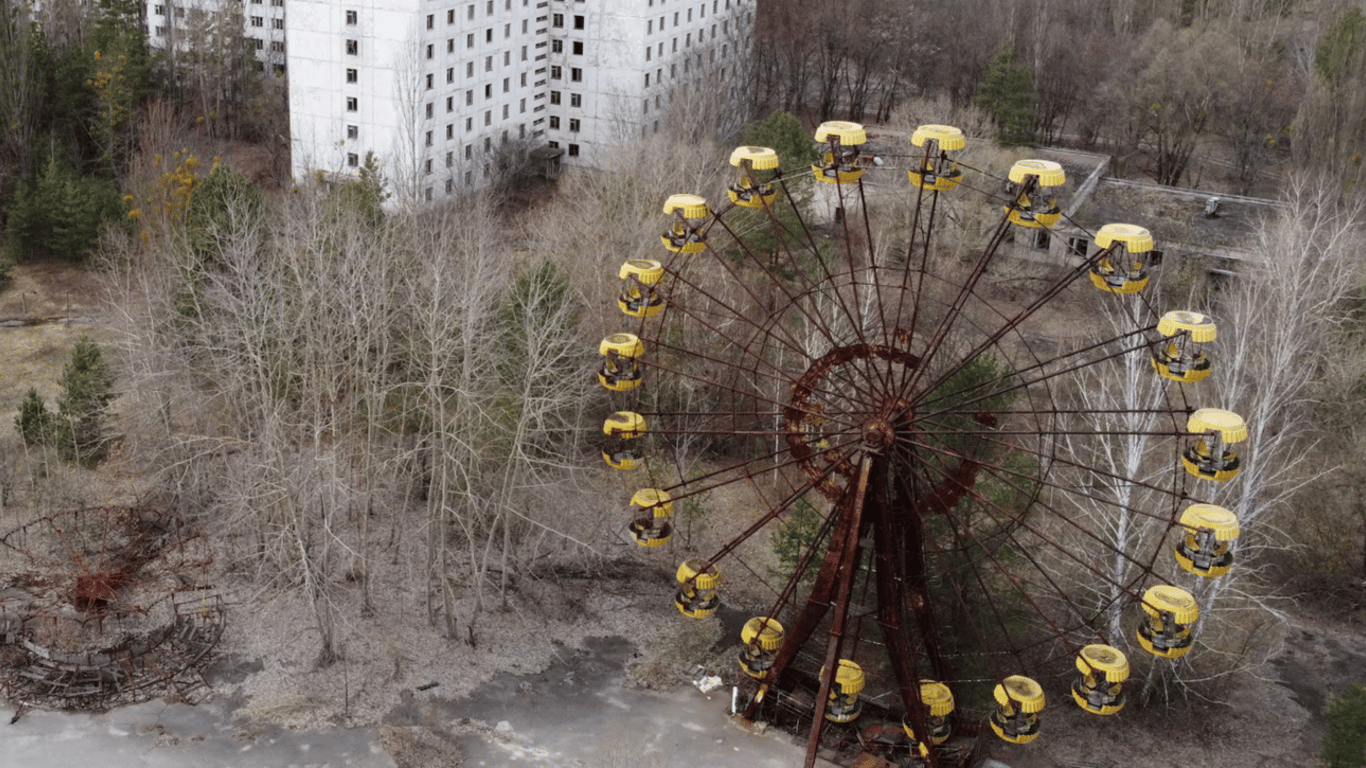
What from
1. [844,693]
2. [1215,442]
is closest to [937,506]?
[844,693]

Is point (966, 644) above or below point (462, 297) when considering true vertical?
below

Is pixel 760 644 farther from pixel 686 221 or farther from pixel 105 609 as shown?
pixel 105 609

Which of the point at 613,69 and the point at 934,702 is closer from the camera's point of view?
the point at 934,702

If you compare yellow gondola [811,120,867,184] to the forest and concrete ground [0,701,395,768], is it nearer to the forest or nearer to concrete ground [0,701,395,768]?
the forest

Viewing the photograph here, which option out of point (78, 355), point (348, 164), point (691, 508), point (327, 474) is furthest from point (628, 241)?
point (348, 164)

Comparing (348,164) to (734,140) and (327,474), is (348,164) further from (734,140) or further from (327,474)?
(327,474)

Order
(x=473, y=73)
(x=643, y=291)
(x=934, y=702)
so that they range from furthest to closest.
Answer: (x=473, y=73) < (x=643, y=291) < (x=934, y=702)

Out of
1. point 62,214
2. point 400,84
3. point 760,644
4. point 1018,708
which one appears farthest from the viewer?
point 400,84
